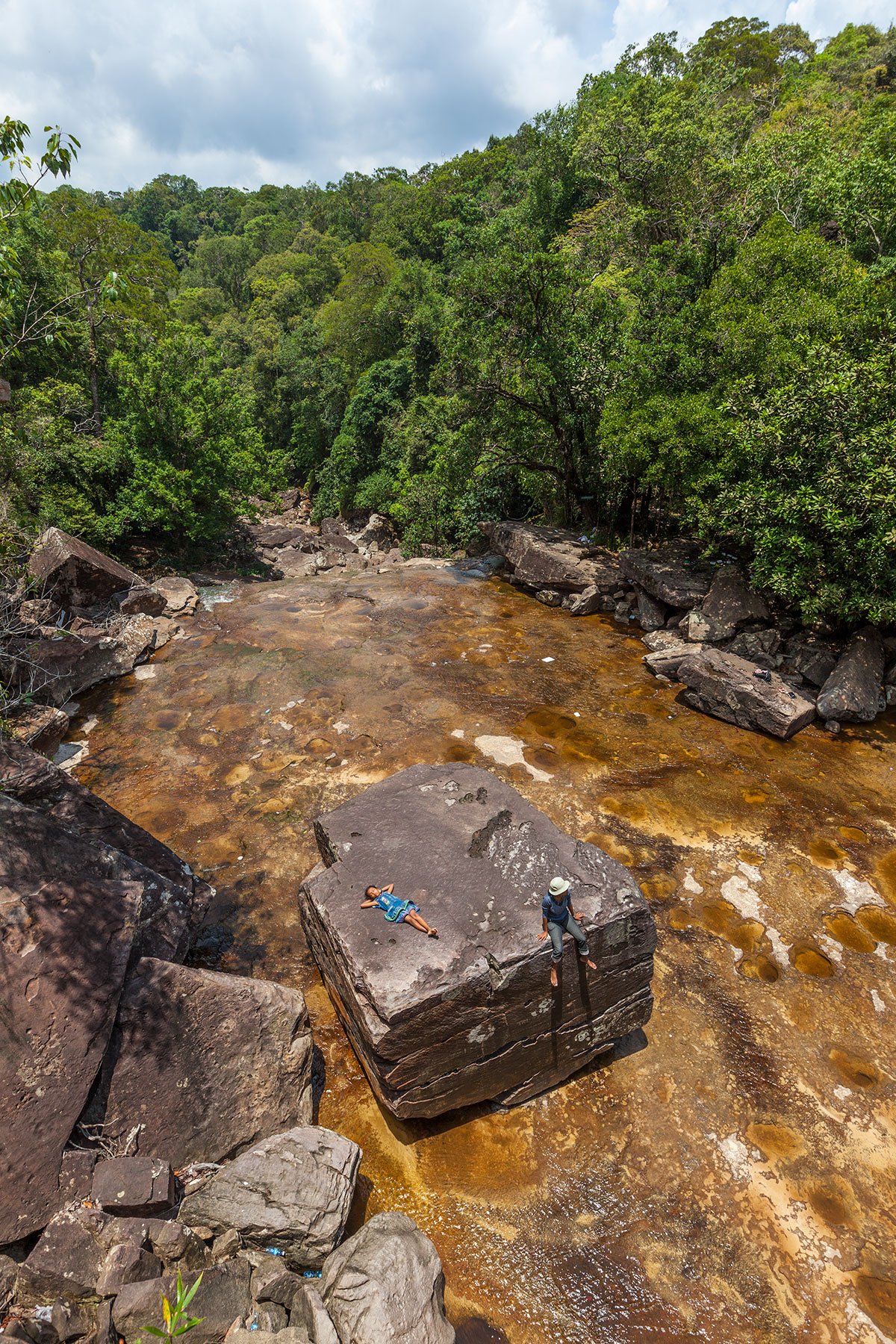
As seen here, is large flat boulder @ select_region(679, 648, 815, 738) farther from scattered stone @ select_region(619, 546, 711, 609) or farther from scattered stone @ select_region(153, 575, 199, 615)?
scattered stone @ select_region(153, 575, 199, 615)

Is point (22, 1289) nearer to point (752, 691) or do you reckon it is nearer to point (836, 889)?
point (836, 889)

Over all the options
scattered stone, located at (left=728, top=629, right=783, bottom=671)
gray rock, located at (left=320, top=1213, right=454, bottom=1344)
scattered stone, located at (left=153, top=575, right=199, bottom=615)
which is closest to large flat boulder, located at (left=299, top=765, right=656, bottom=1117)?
gray rock, located at (left=320, top=1213, right=454, bottom=1344)

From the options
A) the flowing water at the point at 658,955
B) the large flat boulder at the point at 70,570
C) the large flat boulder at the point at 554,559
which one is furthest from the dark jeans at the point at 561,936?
the large flat boulder at the point at 70,570

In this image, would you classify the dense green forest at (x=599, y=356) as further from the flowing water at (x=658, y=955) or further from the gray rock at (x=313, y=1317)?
the gray rock at (x=313, y=1317)

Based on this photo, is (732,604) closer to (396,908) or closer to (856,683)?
(856,683)

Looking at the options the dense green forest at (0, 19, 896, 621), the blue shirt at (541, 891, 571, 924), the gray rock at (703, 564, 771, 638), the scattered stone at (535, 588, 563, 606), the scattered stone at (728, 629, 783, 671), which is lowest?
the blue shirt at (541, 891, 571, 924)

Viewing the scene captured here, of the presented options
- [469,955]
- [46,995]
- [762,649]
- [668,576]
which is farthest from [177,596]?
[762,649]

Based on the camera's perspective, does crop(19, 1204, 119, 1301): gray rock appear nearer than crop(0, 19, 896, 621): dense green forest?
Yes
